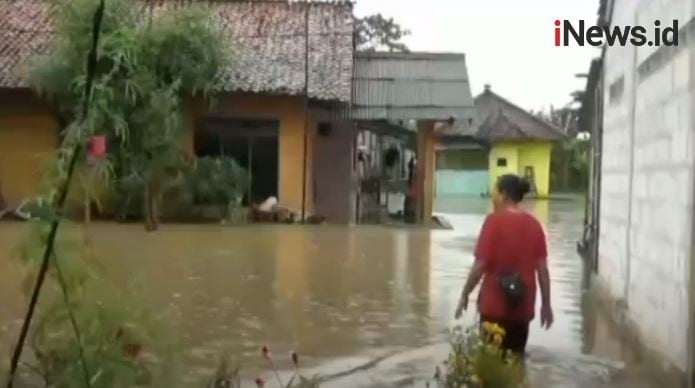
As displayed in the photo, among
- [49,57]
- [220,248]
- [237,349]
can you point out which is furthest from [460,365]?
[49,57]

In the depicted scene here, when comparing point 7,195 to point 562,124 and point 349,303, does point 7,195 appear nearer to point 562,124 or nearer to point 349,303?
point 349,303

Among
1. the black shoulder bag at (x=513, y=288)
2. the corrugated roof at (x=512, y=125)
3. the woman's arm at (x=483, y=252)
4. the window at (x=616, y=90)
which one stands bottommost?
the black shoulder bag at (x=513, y=288)

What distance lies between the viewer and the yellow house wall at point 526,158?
1876 inches

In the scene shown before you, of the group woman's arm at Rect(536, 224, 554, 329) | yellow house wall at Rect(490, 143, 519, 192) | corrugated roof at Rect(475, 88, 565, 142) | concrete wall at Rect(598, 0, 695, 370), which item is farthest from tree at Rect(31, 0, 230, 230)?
yellow house wall at Rect(490, 143, 519, 192)

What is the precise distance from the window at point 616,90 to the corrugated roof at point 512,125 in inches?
1310

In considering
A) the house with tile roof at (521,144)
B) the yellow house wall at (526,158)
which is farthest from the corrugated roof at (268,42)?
the yellow house wall at (526,158)

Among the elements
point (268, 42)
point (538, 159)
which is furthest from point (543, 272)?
point (538, 159)

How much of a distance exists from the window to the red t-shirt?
4.21m

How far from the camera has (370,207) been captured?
28016 millimetres

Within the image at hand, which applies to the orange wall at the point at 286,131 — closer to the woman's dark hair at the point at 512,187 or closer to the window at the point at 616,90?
the window at the point at 616,90

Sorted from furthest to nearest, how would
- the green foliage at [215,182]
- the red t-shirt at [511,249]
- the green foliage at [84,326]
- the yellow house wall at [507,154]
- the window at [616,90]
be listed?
the yellow house wall at [507,154]
the green foliage at [215,182]
the window at [616,90]
the red t-shirt at [511,249]
the green foliage at [84,326]

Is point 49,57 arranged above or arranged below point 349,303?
above

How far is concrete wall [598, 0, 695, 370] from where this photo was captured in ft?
20.5

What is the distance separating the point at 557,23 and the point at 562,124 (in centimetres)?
5255
